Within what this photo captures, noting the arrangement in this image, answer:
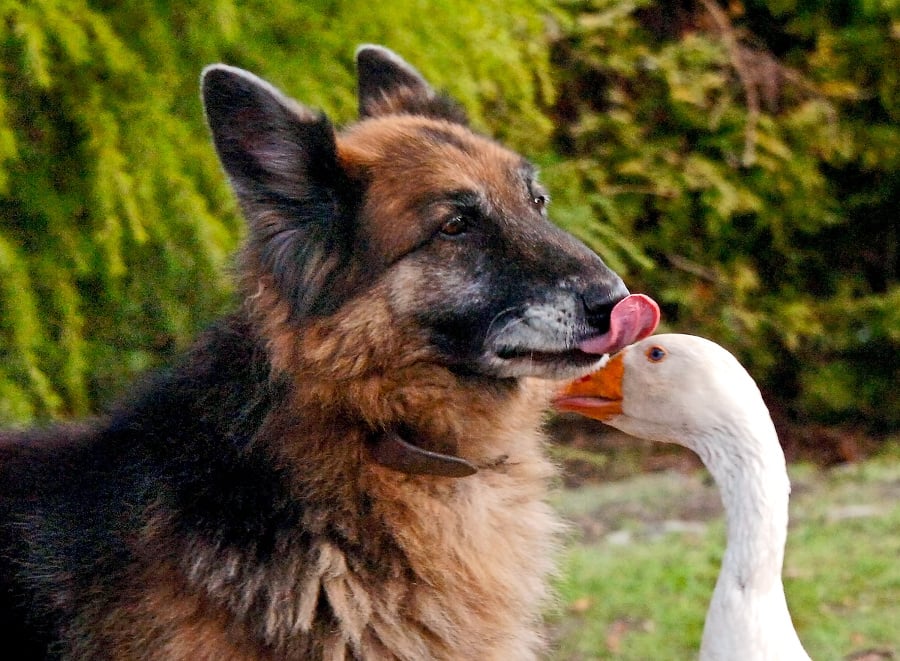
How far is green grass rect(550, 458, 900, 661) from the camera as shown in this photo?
5.60 meters

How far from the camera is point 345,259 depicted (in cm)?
315

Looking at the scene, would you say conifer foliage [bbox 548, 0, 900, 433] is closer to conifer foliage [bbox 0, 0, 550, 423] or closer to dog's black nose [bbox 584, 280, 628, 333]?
conifer foliage [bbox 0, 0, 550, 423]

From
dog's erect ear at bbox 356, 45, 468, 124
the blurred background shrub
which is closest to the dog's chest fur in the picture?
dog's erect ear at bbox 356, 45, 468, 124

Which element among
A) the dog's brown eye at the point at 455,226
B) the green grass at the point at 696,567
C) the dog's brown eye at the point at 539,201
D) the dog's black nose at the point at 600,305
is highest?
the dog's brown eye at the point at 455,226

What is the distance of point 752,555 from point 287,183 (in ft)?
5.52

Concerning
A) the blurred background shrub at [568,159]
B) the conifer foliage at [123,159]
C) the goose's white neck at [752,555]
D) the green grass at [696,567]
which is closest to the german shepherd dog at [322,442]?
the goose's white neck at [752,555]

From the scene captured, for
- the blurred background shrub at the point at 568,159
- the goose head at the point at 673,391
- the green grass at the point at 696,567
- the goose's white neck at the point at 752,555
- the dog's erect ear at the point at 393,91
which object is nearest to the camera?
the goose's white neck at the point at 752,555

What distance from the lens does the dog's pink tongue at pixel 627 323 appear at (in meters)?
3.12

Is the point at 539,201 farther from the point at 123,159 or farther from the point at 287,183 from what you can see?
the point at 123,159

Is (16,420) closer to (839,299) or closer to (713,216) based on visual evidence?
(713,216)

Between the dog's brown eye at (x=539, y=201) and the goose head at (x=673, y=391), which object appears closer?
the goose head at (x=673, y=391)

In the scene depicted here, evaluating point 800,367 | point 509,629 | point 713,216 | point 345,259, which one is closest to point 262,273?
point 345,259

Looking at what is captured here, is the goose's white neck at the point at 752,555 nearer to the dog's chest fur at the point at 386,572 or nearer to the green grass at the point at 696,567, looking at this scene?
the dog's chest fur at the point at 386,572

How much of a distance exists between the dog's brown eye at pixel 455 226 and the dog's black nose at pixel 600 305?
0.41 meters
